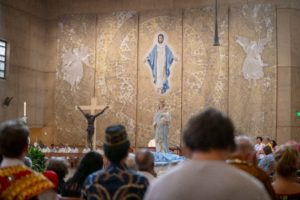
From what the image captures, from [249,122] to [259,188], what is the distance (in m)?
19.6

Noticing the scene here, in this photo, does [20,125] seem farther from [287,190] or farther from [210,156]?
[287,190]

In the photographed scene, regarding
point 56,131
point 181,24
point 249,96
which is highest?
point 181,24

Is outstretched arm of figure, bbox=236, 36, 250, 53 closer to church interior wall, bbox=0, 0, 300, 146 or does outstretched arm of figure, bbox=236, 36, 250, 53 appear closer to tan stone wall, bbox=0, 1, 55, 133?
church interior wall, bbox=0, 0, 300, 146

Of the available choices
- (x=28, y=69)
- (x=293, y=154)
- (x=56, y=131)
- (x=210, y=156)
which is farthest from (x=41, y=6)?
(x=210, y=156)

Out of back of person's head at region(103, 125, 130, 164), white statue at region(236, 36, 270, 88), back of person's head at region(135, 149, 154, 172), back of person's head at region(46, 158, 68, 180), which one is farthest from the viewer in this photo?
white statue at region(236, 36, 270, 88)

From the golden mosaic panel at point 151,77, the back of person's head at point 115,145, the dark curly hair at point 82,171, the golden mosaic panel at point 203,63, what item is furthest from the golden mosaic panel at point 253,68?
the back of person's head at point 115,145

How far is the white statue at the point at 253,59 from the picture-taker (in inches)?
847

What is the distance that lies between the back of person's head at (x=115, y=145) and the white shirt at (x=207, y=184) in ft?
3.68

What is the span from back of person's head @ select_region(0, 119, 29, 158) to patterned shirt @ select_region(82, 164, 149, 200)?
19.2 inches

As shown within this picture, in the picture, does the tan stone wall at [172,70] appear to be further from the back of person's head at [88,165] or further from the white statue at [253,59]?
the back of person's head at [88,165]

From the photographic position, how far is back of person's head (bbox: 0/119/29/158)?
3291 millimetres

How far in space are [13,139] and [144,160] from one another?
1378 mm

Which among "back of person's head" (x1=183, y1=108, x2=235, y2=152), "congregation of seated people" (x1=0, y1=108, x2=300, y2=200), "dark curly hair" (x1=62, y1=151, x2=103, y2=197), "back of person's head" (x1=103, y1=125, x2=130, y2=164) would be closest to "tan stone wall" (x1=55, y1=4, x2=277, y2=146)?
"congregation of seated people" (x1=0, y1=108, x2=300, y2=200)

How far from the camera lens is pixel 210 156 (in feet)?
7.32
